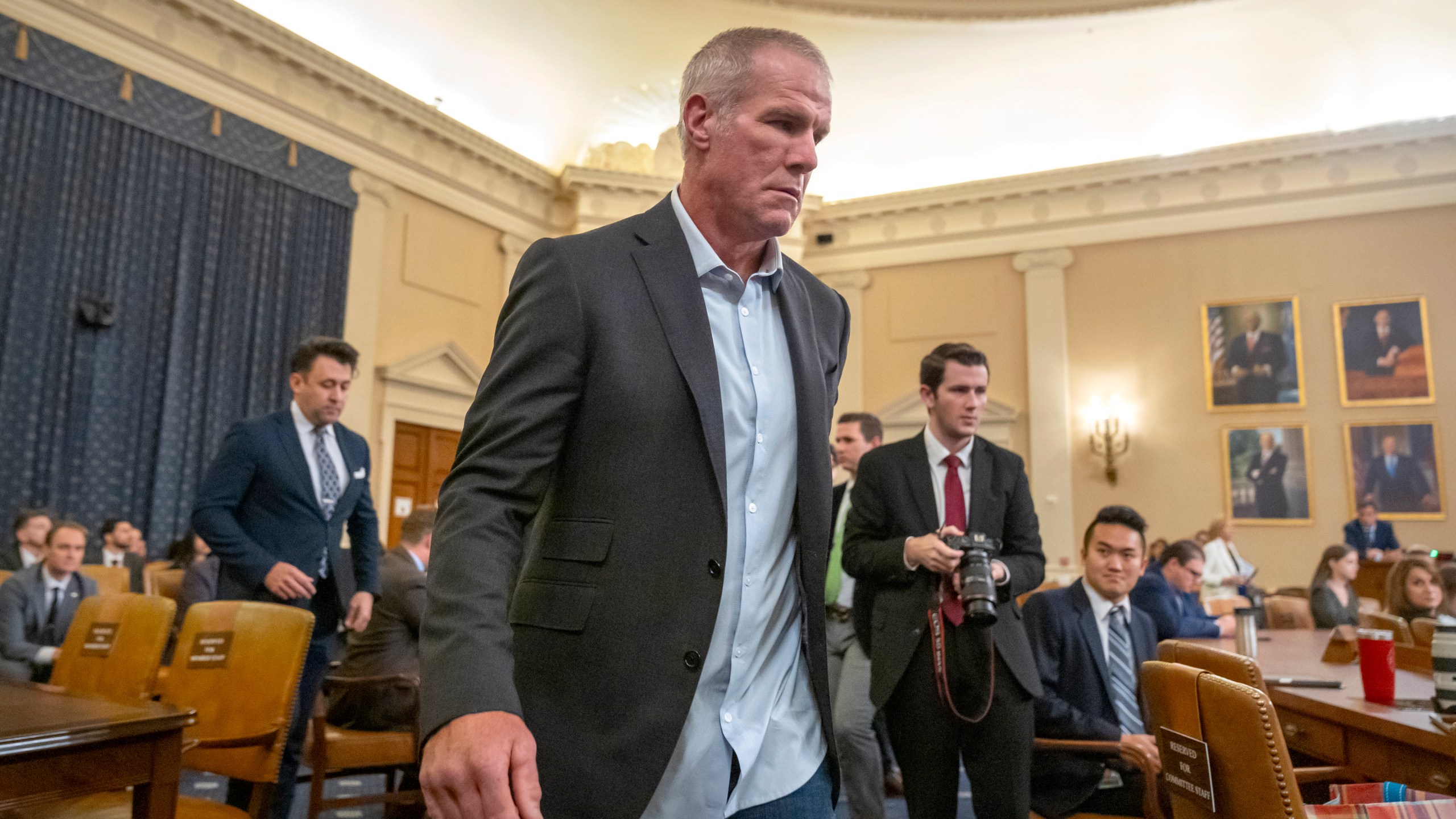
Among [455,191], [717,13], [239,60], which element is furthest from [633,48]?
[239,60]

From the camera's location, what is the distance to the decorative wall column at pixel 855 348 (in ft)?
39.6

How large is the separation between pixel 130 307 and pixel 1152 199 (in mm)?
10454

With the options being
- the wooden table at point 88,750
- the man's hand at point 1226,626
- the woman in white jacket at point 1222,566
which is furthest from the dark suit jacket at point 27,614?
the woman in white jacket at point 1222,566

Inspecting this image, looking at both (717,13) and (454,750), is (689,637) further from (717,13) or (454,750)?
(717,13)

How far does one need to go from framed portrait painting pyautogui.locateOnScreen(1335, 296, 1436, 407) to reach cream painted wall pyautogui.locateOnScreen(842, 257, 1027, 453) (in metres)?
3.30

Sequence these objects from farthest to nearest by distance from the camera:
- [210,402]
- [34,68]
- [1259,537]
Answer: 1. [1259,537]
2. [210,402]
3. [34,68]

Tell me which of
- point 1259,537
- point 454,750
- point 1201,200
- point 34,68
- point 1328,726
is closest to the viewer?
point 454,750

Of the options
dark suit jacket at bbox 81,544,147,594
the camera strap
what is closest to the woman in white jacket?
the camera strap

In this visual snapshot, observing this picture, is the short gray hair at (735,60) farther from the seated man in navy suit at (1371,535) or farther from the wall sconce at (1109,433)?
the wall sconce at (1109,433)

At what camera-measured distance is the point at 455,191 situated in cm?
1052

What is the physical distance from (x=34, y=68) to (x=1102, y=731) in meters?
8.31

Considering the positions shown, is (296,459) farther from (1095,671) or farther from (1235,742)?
(1235,742)

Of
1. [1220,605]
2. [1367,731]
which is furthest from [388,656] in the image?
[1220,605]

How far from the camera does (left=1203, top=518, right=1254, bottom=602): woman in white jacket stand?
8.21 m
